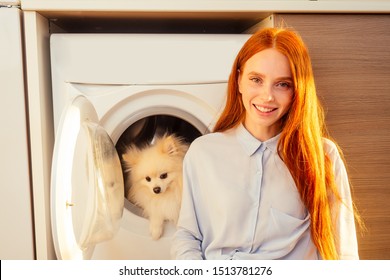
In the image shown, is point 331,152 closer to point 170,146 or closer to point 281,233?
point 281,233

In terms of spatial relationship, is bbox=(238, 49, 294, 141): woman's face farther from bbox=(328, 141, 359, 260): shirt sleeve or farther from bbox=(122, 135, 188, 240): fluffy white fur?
bbox=(122, 135, 188, 240): fluffy white fur

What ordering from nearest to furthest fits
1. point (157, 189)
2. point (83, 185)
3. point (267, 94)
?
point (267, 94), point (83, 185), point (157, 189)

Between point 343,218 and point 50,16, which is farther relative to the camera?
point 50,16

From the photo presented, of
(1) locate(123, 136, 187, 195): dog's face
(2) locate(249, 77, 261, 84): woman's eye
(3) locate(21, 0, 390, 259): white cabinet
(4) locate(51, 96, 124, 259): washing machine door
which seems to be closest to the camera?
(4) locate(51, 96, 124, 259): washing machine door

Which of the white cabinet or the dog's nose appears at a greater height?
the white cabinet

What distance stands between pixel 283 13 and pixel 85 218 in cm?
79

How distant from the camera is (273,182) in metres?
1.02

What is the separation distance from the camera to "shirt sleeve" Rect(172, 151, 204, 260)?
1.02 meters

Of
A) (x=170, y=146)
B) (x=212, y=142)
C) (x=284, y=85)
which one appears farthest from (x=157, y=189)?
(x=284, y=85)

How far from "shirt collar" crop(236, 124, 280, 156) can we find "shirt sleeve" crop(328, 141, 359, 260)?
14cm

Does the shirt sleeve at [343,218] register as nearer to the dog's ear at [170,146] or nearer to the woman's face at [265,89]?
the woman's face at [265,89]

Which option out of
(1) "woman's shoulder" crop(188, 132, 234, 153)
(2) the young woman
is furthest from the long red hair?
(1) "woman's shoulder" crop(188, 132, 234, 153)

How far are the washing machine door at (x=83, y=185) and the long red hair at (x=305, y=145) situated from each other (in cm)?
45

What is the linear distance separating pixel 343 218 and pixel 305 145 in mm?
211
